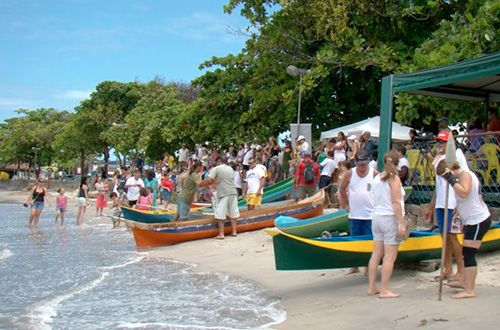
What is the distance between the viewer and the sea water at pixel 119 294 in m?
6.84

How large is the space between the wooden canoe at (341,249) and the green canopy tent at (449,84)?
8.57 ft

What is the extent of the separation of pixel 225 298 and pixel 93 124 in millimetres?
40628

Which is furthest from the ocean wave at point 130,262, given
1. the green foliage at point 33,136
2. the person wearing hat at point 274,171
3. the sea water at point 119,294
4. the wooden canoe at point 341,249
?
the green foliage at point 33,136

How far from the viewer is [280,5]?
19812mm

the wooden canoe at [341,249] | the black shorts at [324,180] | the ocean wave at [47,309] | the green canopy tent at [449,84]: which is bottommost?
the ocean wave at [47,309]

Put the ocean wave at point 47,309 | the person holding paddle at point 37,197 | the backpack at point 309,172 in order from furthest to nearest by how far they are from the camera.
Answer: the person holding paddle at point 37,197 < the backpack at point 309,172 < the ocean wave at point 47,309

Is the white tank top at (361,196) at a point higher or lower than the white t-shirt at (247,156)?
lower

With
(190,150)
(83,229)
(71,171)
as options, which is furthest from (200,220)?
(71,171)

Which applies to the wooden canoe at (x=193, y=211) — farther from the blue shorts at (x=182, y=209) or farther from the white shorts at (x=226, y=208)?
the white shorts at (x=226, y=208)

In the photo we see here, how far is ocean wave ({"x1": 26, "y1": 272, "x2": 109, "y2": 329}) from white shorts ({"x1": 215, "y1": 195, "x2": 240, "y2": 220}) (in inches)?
175

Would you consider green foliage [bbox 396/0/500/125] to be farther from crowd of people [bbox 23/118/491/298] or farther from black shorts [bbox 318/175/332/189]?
black shorts [bbox 318/175/332/189]

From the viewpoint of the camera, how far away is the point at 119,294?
8453mm

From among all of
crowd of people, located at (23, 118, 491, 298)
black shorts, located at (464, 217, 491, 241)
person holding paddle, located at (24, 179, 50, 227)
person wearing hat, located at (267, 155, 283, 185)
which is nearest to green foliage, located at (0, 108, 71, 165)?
crowd of people, located at (23, 118, 491, 298)

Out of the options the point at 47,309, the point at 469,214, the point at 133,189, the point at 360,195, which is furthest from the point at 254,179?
the point at 469,214
